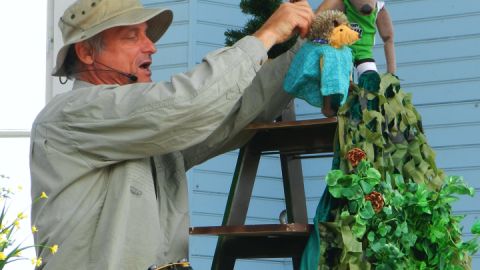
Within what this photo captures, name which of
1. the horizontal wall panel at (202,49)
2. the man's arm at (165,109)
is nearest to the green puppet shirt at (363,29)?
the man's arm at (165,109)

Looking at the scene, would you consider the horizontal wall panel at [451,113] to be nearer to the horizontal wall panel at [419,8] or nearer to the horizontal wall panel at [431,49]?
the horizontal wall panel at [431,49]

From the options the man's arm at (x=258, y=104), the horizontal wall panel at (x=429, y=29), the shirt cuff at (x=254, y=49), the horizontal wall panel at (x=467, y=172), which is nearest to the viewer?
the shirt cuff at (x=254, y=49)

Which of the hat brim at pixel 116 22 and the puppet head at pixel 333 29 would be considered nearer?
the puppet head at pixel 333 29

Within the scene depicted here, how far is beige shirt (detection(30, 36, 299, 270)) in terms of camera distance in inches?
107

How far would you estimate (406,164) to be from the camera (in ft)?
9.16

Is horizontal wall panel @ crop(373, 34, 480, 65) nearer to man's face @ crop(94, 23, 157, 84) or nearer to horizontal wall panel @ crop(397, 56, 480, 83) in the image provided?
Answer: horizontal wall panel @ crop(397, 56, 480, 83)

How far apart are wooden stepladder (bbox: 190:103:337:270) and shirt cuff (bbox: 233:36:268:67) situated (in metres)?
0.20

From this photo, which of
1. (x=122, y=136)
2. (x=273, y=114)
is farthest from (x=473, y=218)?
(x=122, y=136)

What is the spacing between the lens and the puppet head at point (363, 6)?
3.04 meters

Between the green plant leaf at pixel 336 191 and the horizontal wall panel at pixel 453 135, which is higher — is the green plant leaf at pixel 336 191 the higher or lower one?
the lower one

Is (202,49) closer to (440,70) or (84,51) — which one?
(440,70)

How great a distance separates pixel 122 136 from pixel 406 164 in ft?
2.49

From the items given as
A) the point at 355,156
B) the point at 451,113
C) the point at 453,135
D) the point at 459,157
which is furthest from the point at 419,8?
the point at 355,156

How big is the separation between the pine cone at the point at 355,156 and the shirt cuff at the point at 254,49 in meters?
0.34
